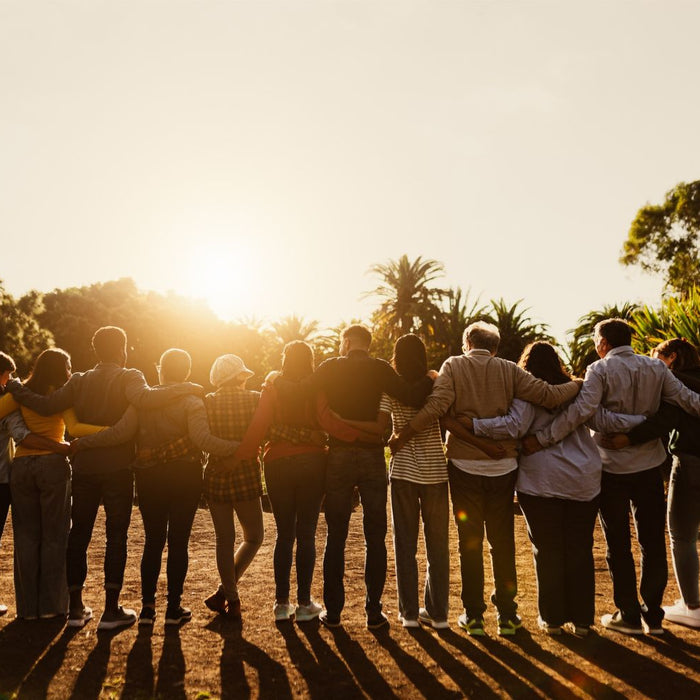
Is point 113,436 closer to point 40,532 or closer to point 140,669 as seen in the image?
point 40,532

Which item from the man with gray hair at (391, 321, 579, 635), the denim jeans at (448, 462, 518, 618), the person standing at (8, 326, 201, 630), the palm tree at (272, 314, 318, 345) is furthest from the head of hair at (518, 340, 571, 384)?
the palm tree at (272, 314, 318, 345)

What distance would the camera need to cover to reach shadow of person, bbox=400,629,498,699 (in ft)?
12.1

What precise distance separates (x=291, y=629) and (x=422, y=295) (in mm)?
39038

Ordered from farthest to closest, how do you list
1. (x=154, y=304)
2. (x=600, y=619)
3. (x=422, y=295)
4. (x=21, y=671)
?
(x=154, y=304) < (x=422, y=295) < (x=600, y=619) < (x=21, y=671)

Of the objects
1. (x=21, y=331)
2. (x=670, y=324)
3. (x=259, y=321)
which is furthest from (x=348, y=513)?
(x=259, y=321)

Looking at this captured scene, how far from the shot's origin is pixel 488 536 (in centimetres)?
476

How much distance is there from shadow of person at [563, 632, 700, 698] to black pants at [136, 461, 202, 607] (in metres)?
2.65

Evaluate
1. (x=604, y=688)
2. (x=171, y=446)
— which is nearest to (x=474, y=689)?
(x=604, y=688)

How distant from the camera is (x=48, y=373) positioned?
17.2ft

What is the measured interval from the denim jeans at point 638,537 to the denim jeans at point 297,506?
202 cm

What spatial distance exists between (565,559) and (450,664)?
1122mm

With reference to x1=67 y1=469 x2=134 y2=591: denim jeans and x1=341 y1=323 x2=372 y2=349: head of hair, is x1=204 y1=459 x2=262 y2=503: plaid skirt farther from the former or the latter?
x1=341 y1=323 x2=372 y2=349: head of hair

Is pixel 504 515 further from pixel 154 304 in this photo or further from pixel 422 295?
pixel 154 304

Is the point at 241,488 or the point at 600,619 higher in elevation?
the point at 241,488
